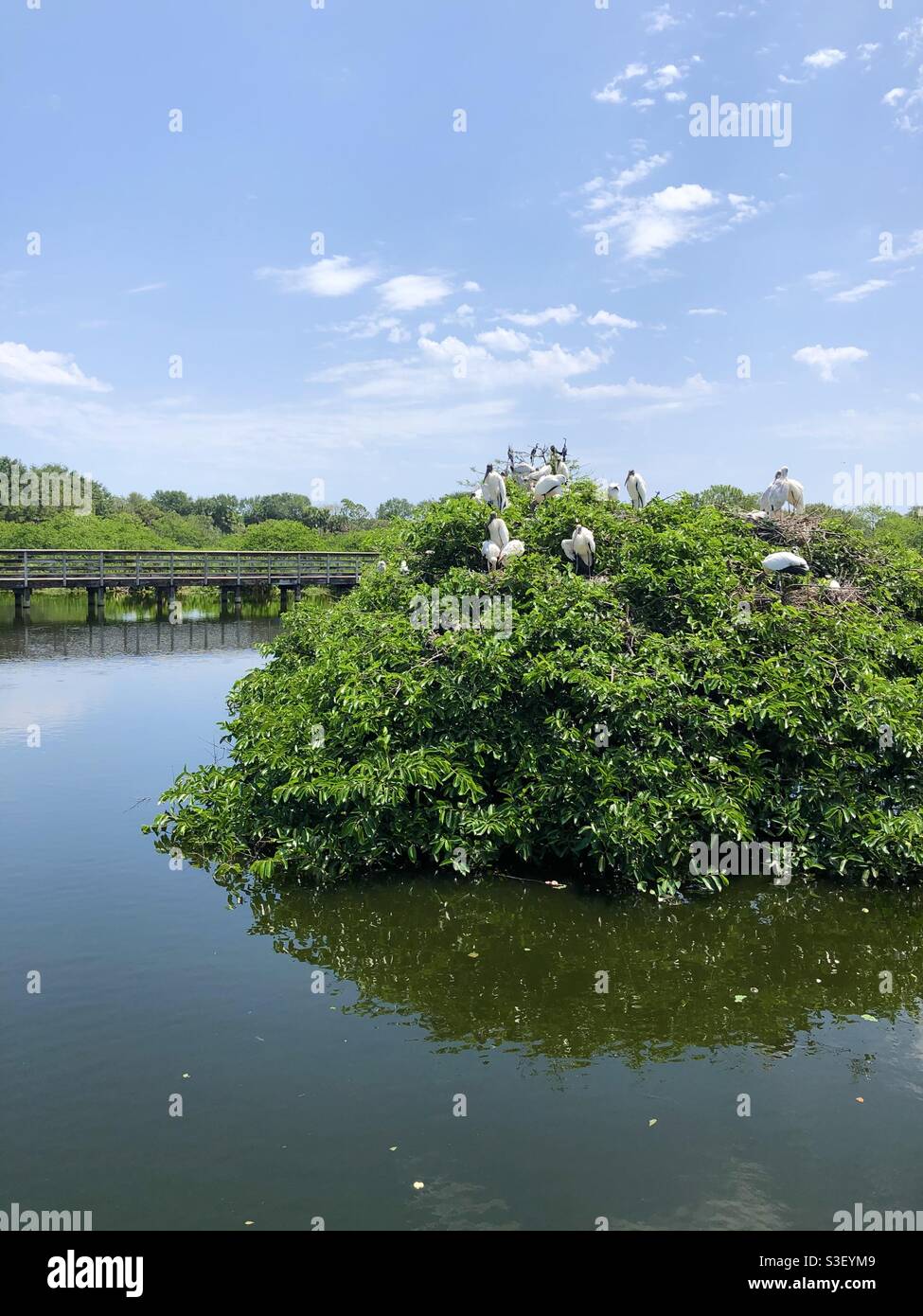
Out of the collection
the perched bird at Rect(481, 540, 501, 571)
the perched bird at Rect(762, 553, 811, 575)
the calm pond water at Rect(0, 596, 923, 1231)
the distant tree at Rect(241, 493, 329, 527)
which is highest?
the distant tree at Rect(241, 493, 329, 527)

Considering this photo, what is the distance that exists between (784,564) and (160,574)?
3191cm

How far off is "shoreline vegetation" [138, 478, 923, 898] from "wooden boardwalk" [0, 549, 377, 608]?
78.3 feet

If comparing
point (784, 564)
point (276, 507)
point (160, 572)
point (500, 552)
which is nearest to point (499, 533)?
point (500, 552)

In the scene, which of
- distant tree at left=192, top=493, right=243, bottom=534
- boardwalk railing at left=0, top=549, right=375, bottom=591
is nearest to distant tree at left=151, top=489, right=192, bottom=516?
distant tree at left=192, top=493, right=243, bottom=534

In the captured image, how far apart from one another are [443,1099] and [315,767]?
11.8 feet

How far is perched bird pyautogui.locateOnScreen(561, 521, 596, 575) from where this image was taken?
10.0 metres

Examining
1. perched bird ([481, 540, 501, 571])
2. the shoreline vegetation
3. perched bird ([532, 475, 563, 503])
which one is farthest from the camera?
perched bird ([532, 475, 563, 503])

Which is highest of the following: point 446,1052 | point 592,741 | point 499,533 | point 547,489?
point 547,489

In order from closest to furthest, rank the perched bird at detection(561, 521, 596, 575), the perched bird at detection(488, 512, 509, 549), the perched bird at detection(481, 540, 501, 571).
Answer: the perched bird at detection(561, 521, 596, 575), the perched bird at detection(481, 540, 501, 571), the perched bird at detection(488, 512, 509, 549)

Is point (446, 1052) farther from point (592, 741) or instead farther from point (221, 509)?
point (221, 509)

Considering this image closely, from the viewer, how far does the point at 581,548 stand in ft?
32.9

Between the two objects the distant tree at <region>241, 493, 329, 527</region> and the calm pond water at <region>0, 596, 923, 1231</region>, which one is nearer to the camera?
the calm pond water at <region>0, 596, 923, 1231</region>

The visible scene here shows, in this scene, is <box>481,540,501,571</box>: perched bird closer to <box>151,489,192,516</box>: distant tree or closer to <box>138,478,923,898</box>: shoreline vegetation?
<box>138,478,923,898</box>: shoreline vegetation
